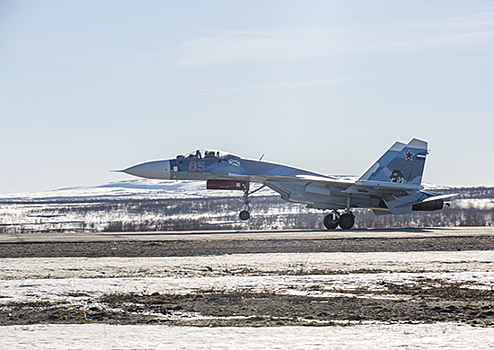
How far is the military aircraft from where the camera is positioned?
86.9 feet

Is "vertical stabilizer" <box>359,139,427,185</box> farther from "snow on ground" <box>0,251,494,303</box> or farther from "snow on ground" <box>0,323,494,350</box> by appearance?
"snow on ground" <box>0,323,494,350</box>

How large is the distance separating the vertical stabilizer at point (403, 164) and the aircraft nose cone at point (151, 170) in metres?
10.2

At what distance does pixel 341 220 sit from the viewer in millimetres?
26750

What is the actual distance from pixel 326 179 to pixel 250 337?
67.4ft

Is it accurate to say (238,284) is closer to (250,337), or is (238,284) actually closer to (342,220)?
(250,337)

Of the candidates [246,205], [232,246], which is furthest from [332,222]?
[232,246]

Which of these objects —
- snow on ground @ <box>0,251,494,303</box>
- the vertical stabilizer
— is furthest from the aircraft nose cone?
Answer: snow on ground @ <box>0,251,494,303</box>

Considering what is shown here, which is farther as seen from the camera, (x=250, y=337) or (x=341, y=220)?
(x=341, y=220)

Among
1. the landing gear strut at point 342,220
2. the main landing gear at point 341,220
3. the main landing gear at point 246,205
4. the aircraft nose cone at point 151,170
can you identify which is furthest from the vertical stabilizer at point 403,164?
the aircraft nose cone at point 151,170

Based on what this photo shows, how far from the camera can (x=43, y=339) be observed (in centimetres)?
660

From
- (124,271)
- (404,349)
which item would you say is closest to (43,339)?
(404,349)

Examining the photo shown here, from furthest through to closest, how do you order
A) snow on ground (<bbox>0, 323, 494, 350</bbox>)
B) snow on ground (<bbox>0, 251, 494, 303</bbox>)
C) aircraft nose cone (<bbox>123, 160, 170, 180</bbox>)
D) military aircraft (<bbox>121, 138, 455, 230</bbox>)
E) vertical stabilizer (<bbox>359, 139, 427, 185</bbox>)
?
1. vertical stabilizer (<bbox>359, 139, 427, 185</bbox>)
2. military aircraft (<bbox>121, 138, 455, 230</bbox>)
3. aircraft nose cone (<bbox>123, 160, 170, 180</bbox>)
4. snow on ground (<bbox>0, 251, 494, 303</bbox>)
5. snow on ground (<bbox>0, 323, 494, 350</bbox>)

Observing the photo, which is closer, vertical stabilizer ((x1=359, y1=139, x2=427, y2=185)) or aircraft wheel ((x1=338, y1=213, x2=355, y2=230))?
aircraft wheel ((x1=338, y1=213, x2=355, y2=230))

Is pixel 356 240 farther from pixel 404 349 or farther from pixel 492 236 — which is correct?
pixel 404 349
